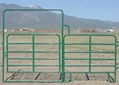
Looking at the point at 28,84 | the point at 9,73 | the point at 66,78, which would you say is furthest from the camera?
the point at 9,73

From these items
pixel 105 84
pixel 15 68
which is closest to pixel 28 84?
pixel 105 84

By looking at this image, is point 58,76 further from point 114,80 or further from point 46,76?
point 114,80

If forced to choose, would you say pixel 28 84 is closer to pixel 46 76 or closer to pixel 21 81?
pixel 21 81

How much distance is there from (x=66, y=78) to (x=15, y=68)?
432 cm

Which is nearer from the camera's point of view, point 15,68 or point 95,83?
point 95,83

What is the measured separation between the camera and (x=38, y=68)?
19.7m

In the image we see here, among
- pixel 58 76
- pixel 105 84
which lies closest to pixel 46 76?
pixel 58 76

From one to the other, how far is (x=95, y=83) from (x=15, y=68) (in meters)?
5.85

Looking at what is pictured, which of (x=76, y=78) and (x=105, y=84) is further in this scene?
(x=76, y=78)

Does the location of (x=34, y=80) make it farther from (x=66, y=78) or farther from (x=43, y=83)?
(x=66, y=78)

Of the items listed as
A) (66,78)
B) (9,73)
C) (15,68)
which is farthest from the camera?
(15,68)

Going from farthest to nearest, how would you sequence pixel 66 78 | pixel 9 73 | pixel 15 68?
pixel 15 68 → pixel 9 73 → pixel 66 78

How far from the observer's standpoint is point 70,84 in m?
14.4

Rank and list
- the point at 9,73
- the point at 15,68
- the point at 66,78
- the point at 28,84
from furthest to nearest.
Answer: the point at 15,68, the point at 9,73, the point at 66,78, the point at 28,84
